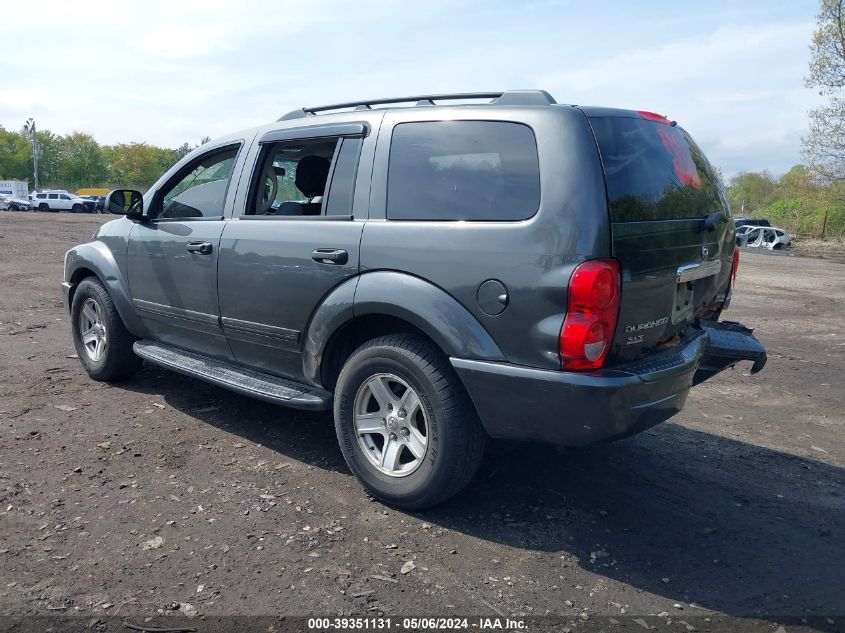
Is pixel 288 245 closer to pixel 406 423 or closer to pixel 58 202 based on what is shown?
pixel 406 423

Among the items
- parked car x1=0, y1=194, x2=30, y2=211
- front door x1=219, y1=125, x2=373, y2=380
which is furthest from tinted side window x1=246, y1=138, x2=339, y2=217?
parked car x1=0, y1=194, x2=30, y2=211

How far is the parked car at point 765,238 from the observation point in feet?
104

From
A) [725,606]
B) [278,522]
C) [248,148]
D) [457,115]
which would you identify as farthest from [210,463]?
[725,606]

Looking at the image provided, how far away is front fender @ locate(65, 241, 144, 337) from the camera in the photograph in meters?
5.36

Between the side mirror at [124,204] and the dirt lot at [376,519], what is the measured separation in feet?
4.55

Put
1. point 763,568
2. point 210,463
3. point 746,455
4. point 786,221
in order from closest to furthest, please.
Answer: point 763,568
point 210,463
point 746,455
point 786,221

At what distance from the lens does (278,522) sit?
11.4 feet

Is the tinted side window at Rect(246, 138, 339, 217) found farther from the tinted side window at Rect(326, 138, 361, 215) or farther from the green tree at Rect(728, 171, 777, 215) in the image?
the green tree at Rect(728, 171, 777, 215)

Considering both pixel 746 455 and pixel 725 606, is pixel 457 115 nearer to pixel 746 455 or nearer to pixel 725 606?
pixel 725 606

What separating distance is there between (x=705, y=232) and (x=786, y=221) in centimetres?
4322

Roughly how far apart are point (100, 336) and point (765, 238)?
3259cm

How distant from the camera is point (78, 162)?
87750 millimetres

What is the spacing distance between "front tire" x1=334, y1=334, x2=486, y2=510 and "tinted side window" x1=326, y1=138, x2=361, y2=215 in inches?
32.3

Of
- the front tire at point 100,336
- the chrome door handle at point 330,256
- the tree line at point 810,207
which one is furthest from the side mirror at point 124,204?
the tree line at point 810,207
